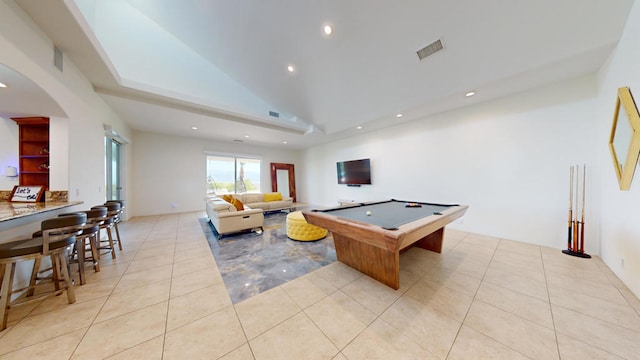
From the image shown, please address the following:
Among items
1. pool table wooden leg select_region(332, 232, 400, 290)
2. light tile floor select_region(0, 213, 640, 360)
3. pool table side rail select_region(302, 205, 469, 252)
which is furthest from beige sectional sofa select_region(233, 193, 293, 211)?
pool table side rail select_region(302, 205, 469, 252)

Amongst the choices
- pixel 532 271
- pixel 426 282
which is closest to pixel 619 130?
pixel 532 271

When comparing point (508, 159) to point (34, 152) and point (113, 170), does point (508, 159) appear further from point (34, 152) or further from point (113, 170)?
point (113, 170)

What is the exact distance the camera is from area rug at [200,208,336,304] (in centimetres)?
214

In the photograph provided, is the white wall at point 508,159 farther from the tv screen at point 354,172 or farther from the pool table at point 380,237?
the pool table at point 380,237

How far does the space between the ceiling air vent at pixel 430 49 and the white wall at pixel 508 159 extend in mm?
1928

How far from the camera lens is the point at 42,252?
1.59 m

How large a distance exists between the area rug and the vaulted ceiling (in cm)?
306

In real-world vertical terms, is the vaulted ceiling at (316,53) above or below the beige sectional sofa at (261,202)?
above

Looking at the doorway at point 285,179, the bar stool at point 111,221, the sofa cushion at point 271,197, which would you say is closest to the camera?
the bar stool at point 111,221

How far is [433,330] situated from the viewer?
4.78 feet

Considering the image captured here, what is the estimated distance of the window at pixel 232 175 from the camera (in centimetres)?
699

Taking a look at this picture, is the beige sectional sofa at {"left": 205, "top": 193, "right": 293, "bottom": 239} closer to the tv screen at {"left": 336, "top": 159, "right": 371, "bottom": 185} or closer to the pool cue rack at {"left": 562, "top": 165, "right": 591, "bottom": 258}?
the tv screen at {"left": 336, "top": 159, "right": 371, "bottom": 185}

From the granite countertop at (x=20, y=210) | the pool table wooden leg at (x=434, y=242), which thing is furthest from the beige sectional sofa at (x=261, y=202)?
the pool table wooden leg at (x=434, y=242)

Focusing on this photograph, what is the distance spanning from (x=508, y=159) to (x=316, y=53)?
158 inches
